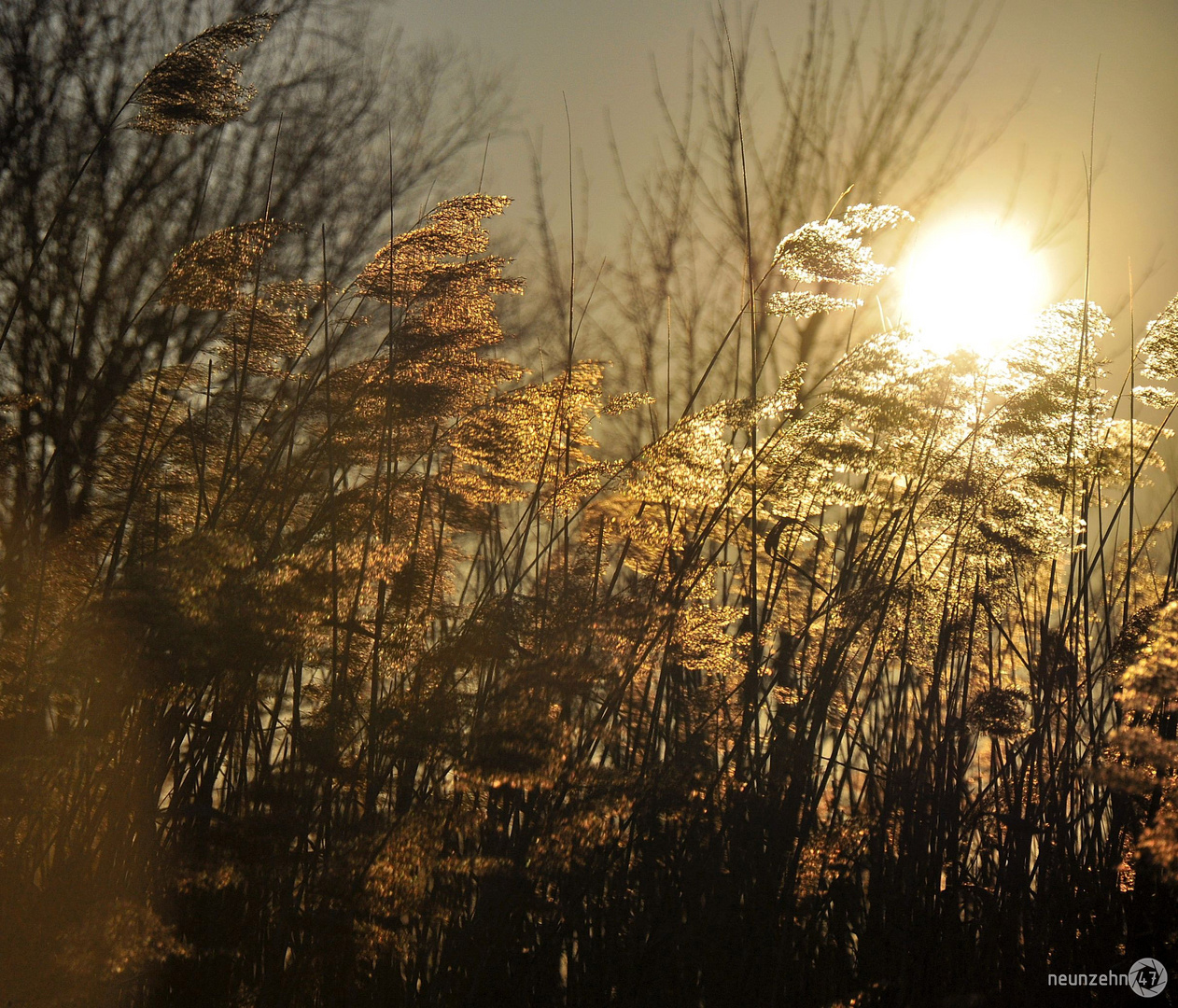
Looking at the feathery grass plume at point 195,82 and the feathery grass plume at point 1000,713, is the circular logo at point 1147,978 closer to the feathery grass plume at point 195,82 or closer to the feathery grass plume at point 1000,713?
the feathery grass plume at point 1000,713

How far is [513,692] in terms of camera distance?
2.04 meters

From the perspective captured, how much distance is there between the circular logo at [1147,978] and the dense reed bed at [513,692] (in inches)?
2.0

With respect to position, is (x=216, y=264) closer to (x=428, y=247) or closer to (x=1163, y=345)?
(x=428, y=247)

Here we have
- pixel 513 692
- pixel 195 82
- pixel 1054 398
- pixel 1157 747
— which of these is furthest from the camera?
pixel 1054 398

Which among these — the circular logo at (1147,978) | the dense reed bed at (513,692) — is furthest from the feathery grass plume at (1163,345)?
the circular logo at (1147,978)

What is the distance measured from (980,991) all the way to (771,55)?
4929mm

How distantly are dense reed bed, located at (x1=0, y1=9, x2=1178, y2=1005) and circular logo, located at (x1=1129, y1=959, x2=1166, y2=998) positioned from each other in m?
0.05

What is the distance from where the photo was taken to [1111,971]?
2354 millimetres

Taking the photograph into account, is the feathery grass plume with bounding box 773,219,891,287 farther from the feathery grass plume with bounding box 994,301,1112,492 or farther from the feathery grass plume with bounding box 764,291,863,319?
the feathery grass plume with bounding box 994,301,1112,492

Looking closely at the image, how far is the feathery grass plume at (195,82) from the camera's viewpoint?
85.5 inches

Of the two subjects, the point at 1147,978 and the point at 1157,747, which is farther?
the point at 1147,978

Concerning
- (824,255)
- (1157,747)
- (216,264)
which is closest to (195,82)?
(216,264)

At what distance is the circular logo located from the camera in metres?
2.26

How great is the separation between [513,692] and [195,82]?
1734mm
